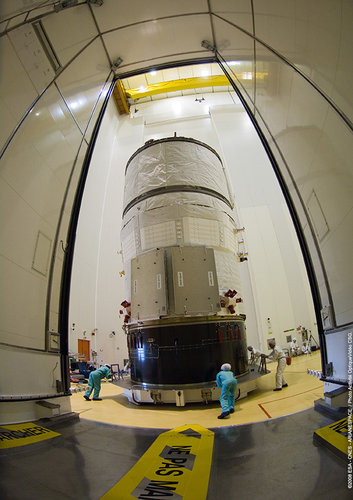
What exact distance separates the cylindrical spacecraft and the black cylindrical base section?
2 cm

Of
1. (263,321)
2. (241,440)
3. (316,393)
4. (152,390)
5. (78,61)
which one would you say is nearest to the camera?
(241,440)

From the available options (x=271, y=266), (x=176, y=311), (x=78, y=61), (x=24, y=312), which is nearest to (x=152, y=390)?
(x=176, y=311)

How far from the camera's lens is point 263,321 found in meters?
10.2

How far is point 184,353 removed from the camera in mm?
4379

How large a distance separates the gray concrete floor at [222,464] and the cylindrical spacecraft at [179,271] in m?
2.03

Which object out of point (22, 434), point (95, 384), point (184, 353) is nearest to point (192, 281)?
point (184, 353)

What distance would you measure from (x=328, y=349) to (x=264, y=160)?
39.9 feet

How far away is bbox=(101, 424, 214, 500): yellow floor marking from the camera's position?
1324mm

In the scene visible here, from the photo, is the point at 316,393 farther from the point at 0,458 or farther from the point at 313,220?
the point at 0,458

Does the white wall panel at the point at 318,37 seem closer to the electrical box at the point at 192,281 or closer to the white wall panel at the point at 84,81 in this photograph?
the white wall panel at the point at 84,81

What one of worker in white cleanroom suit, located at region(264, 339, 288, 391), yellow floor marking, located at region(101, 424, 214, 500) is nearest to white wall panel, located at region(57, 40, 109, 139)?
yellow floor marking, located at region(101, 424, 214, 500)

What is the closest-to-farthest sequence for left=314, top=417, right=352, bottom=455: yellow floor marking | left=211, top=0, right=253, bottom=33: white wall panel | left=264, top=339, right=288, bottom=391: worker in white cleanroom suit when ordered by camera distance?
left=314, top=417, right=352, bottom=455: yellow floor marking, left=211, top=0, right=253, bottom=33: white wall panel, left=264, top=339, right=288, bottom=391: worker in white cleanroom suit

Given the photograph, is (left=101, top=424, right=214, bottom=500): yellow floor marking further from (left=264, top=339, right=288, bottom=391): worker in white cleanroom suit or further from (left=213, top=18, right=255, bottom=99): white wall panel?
(left=213, top=18, right=255, bottom=99): white wall panel

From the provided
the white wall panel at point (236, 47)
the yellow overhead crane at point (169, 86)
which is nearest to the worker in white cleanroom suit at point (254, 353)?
the white wall panel at point (236, 47)
